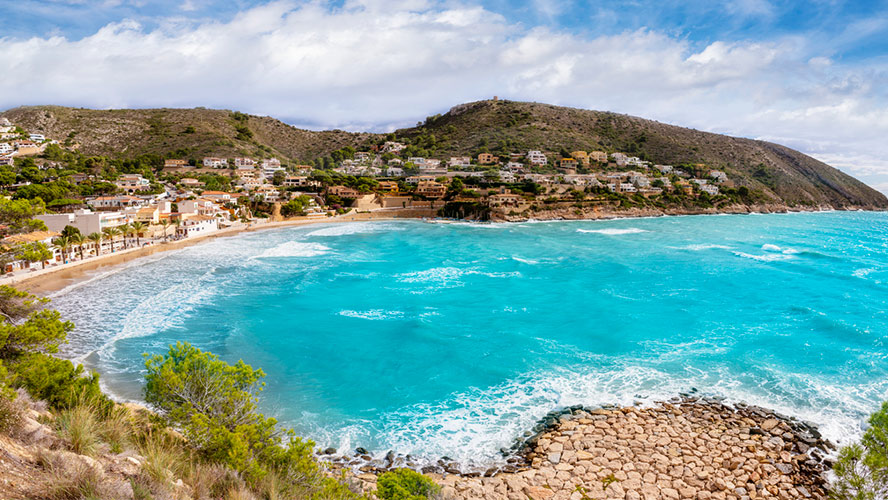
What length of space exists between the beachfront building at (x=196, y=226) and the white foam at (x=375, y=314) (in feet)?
112

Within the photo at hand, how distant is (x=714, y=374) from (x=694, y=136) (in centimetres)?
15416

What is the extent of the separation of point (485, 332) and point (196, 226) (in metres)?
43.4

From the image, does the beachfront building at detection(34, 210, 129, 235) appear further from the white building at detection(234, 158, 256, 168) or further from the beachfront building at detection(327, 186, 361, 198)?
the white building at detection(234, 158, 256, 168)

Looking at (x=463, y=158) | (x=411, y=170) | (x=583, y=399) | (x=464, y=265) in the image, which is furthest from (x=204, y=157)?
(x=583, y=399)

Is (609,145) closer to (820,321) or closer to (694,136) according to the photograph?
(694,136)

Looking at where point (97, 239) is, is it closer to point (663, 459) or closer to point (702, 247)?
point (663, 459)

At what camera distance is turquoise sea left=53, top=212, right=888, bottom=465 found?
1485cm

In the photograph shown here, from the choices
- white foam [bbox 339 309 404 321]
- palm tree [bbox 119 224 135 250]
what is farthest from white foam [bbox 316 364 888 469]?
palm tree [bbox 119 224 135 250]

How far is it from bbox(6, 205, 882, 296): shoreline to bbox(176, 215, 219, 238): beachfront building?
1.08m

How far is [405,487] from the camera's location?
8.95 metres

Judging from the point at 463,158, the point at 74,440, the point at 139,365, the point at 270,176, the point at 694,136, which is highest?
the point at 694,136

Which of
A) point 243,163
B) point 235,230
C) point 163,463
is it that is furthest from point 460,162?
point 163,463

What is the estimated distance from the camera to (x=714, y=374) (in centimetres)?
1705

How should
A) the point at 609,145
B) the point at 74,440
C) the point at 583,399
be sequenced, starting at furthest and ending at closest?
the point at 609,145
the point at 583,399
the point at 74,440
